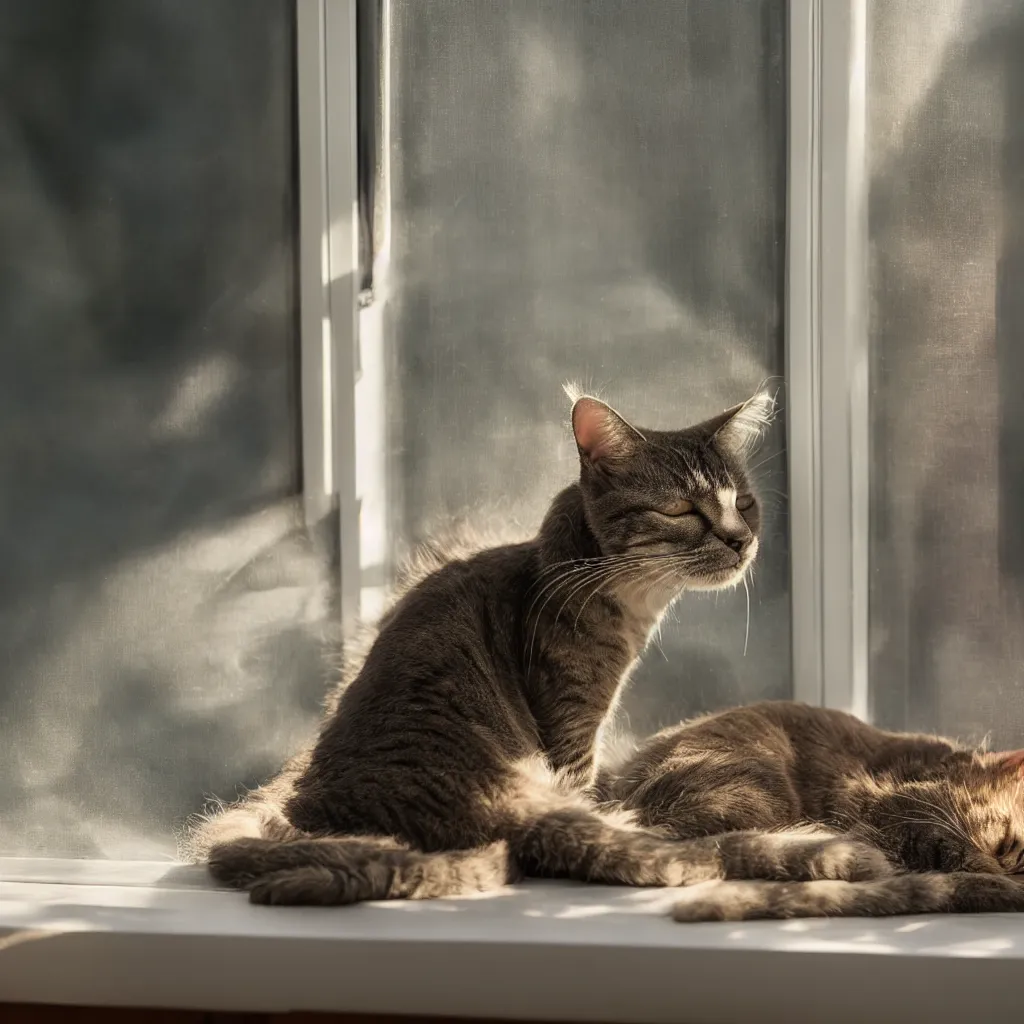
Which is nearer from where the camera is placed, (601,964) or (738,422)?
(601,964)

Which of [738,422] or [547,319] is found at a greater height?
[547,319]

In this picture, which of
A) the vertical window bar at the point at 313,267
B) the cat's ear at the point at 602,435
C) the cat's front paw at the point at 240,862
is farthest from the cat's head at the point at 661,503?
the cat's front paw at the point at 240,862

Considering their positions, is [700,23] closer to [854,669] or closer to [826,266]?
[826,266]

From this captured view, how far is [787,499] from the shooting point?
1.78 metres

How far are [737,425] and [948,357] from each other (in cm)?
40

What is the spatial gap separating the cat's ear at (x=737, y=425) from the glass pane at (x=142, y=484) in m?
0.68

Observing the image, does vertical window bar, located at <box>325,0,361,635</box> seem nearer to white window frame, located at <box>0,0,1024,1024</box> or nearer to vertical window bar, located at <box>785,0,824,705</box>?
white window frame, located at <box>0,0,1024,1024</box>

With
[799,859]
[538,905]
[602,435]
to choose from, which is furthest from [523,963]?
[602,435]

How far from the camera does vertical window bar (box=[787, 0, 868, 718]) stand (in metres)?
1.71

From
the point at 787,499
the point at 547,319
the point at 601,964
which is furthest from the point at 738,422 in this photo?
the point at 601,964

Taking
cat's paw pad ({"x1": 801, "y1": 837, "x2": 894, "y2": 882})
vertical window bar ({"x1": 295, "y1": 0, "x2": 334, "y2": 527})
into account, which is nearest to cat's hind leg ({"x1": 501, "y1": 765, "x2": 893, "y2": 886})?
cat's paw pad ({"x1": 801, "y1": 837, "x2": 894, "y2": 882})

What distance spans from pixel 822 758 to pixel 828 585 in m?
0.34

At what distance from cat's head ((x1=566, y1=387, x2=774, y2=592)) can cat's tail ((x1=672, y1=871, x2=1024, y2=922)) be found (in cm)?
42

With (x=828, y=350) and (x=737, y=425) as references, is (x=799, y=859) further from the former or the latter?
(x=828, y=350)
